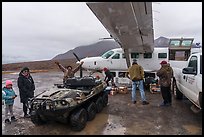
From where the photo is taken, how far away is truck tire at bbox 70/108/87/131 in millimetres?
5523

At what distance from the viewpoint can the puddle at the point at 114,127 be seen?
5.49 metres

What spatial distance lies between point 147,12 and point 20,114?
5.50m

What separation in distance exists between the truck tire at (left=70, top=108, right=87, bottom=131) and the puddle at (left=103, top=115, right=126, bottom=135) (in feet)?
2.11

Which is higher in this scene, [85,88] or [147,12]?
[147,12]

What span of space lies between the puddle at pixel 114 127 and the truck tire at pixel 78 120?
2.11 feet

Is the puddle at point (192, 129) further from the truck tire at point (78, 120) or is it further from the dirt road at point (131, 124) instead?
the truck tire at point (78, 120)

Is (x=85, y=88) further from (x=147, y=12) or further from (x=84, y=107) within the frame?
(x=147, y=12)

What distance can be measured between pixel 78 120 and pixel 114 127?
1048mm

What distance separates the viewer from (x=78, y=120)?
557cm

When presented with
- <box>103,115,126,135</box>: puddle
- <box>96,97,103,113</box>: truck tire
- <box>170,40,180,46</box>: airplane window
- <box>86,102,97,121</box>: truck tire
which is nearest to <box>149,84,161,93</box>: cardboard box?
<box>170,40,180,46</box>: airplane window

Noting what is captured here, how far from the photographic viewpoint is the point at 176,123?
6070mm

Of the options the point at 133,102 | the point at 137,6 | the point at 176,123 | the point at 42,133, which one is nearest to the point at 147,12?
the point at 137,6

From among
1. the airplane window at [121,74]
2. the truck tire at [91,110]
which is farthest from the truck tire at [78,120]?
the airplane window at [121,74]

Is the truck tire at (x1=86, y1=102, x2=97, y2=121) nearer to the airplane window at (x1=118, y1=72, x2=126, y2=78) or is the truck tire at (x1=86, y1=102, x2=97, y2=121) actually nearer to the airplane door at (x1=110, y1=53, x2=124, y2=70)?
the airplane window at (x1=118, y1=72, x2=126, y2=78)
